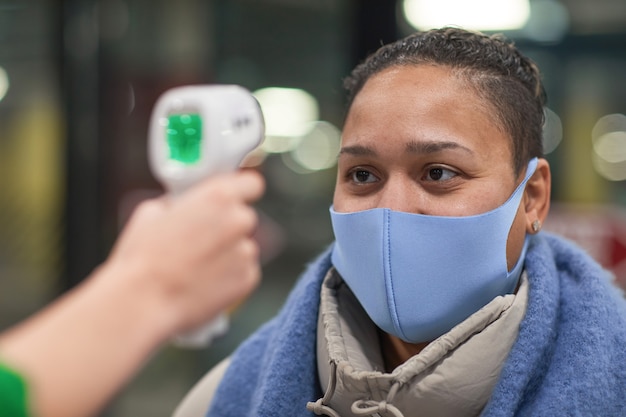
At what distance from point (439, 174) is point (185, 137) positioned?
0.61 m

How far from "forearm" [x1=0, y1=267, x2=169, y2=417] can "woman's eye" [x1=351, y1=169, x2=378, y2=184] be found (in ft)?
2.22

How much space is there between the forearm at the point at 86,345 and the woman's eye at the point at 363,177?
0.68m

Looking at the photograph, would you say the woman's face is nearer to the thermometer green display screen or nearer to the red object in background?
the thermometer green display screen

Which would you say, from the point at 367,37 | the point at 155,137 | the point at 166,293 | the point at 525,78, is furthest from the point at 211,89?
the point at 367,37

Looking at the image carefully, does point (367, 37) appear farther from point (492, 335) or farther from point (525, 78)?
point (492, 335)

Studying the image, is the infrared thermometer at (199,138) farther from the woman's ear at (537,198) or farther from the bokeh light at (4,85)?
the bokeh light at (4,85)


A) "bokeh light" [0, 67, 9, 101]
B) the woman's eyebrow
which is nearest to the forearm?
the woman's eyebrow

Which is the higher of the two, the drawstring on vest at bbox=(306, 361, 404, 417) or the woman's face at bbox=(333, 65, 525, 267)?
the woman's face at bbox=(333, 65, 525, 267)

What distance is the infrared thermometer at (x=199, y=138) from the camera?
687 mm

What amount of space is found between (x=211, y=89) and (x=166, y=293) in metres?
0.18

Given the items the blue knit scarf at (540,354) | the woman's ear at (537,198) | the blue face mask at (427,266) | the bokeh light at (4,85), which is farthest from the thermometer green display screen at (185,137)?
the bokeh light at (4,85)

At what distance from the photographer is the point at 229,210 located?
0.67 meters

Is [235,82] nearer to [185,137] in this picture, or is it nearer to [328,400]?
[328,400]

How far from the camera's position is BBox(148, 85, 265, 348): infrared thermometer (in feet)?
2.25
